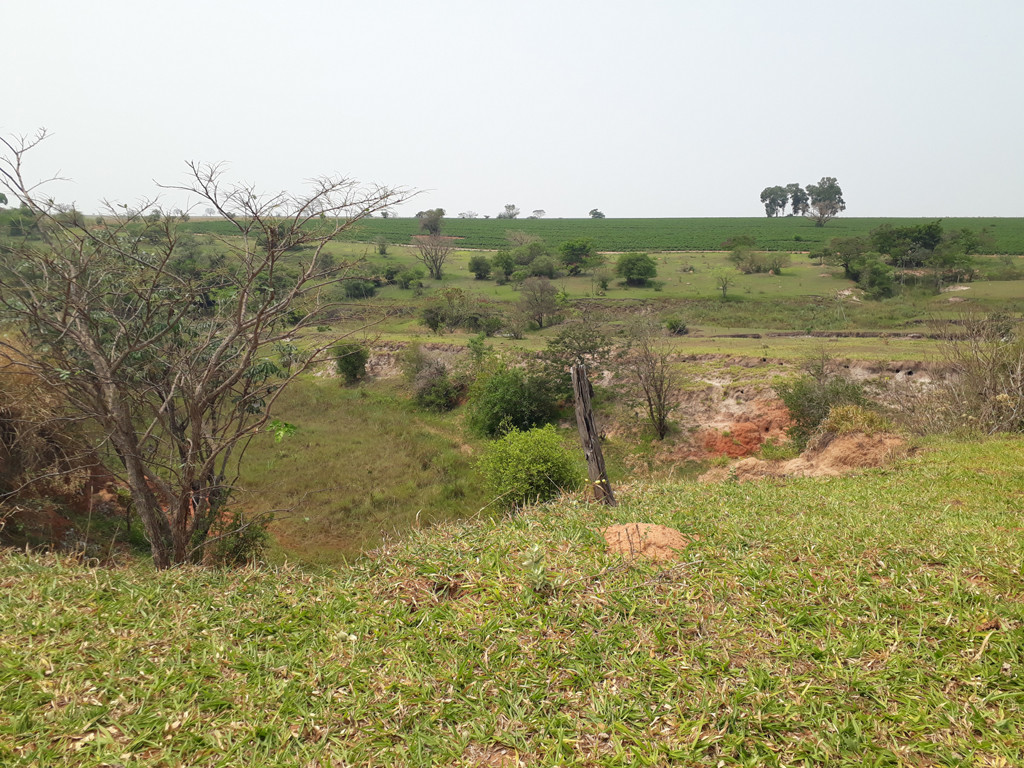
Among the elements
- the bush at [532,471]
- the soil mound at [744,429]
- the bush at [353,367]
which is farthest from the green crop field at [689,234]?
the bush at [532,471]

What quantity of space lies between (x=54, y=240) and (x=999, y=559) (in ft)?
32.3

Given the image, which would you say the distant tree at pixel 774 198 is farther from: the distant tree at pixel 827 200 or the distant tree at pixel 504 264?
the distant tree at pixel 504 264

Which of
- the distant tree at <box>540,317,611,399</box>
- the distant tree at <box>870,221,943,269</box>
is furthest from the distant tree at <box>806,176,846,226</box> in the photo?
the distant tree at <box>540,317,611,399</box>

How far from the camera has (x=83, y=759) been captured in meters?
2.69

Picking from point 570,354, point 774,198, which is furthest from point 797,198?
point 570,354

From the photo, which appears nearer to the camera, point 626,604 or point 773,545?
point 626,604

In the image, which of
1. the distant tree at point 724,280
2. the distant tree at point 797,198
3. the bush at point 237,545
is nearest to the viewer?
the bush at point 237,545

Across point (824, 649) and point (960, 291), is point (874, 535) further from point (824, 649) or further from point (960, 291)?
point (960, 291)

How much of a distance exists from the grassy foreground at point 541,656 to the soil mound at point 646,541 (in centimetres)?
13

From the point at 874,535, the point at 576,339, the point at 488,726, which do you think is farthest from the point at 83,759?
the point at 576,339

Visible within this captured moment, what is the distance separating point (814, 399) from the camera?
52.3ft

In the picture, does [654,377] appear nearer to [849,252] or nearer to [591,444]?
[591,444]

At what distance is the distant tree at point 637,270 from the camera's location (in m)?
52.2

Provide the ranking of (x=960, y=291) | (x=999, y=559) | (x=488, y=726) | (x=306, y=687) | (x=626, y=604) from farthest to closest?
(x=960, y=291), (x=999, y=559), (x=626, y=604), (x=306, y=687), (x=488, y=726)
